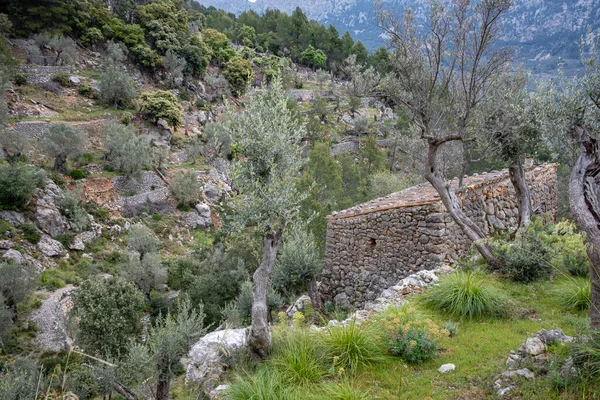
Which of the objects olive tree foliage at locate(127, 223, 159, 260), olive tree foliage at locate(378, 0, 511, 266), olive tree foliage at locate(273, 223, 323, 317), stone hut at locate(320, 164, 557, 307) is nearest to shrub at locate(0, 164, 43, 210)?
olive tree foliage at locate(127, 223, 159, 260)

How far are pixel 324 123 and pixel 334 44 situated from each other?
32.0m

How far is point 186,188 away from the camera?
29.1 m

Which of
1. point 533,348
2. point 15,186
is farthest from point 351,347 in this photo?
point 15,186

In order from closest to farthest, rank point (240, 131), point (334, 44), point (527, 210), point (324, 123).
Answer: point (240, 131) → point (527, 210) → point (324, 123) → point (334, 44)

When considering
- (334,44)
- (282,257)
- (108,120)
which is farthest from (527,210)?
(334,44)

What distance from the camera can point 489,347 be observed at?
5004mm

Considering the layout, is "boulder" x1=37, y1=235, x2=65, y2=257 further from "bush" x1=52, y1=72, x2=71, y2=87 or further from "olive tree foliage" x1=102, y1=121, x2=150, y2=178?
"bush" x1=52, y1=72, x2=71, y2=87

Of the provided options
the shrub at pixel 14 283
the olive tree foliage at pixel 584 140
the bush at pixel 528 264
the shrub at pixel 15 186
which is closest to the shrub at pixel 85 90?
the shrub at pixel 15 186

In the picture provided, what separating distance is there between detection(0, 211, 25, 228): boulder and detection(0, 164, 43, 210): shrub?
15.3 inches

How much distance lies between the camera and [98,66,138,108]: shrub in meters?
35.5

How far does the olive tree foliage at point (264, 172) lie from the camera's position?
568 centimetres

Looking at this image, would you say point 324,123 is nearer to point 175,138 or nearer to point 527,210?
point 175,138

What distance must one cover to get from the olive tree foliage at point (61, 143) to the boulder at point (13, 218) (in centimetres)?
640

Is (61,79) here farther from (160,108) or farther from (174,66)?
(174,66)
